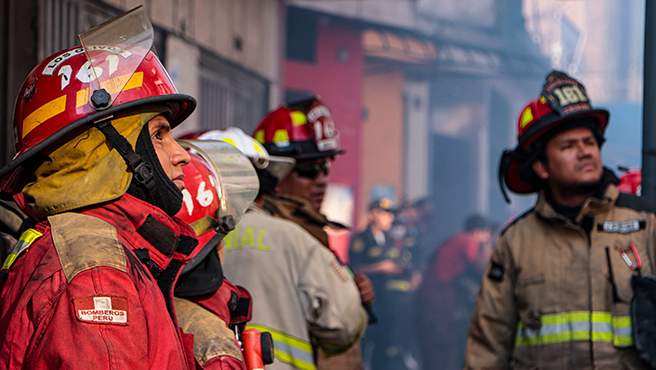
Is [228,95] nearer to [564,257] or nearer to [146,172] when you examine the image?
[564,257]

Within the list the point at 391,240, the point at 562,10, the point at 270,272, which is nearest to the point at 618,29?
the point at 562,10

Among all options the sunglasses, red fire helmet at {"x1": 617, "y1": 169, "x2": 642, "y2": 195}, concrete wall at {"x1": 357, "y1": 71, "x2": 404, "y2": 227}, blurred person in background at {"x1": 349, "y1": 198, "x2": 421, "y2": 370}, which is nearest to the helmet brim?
the sunglasses

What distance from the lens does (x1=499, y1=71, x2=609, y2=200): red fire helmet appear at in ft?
10.7

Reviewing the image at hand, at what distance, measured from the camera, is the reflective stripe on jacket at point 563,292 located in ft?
9.65

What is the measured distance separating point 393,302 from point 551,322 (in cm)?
532

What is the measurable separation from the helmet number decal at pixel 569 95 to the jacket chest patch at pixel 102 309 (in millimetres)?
2658

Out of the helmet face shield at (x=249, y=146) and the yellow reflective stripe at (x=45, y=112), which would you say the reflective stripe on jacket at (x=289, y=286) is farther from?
the yellow reflective stripe at (x=45, y=112)

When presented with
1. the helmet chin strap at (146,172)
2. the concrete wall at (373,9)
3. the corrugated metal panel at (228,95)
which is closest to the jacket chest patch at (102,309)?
the helmet chin strap at (146,172)

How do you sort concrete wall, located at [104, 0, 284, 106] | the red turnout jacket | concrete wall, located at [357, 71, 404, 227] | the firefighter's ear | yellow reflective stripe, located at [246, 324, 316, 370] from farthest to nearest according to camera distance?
concrete wall, located at [357, 71, 404, 227] < concrete wall, located at [104, 0, 284, 106] < the firefighter's ear < yellow reflective stripe, located at [246, 324, 316, 370] < the red turnout jacket

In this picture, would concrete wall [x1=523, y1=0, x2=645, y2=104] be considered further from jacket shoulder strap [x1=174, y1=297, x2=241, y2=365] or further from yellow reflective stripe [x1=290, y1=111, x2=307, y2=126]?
jacket shoulder strap [x1=174, y1=297, x2=241, y2=365]

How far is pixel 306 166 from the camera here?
12.0 feet

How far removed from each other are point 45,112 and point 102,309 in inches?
21.7

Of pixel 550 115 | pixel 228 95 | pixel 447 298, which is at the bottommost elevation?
pixel 447 298

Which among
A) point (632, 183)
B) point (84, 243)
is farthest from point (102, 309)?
point (632, 183)
